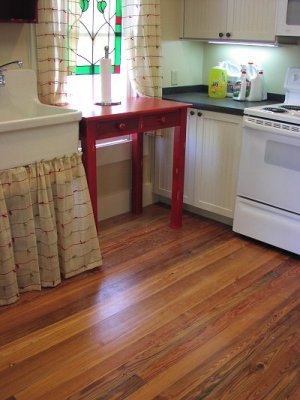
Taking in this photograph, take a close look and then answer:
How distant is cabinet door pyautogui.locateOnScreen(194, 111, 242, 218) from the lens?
10.3 feet

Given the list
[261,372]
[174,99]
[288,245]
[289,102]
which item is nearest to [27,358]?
[261,372]

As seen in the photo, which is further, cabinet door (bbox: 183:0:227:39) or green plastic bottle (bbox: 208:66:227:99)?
green plastic bottle (bbox: 208:66:227:99)

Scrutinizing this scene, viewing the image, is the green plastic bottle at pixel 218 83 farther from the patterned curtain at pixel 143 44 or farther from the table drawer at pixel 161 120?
the table drawer at pixel 161 120

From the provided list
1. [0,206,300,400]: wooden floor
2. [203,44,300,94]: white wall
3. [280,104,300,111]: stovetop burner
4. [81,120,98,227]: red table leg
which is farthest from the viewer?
[203,44,300,94]: white wall

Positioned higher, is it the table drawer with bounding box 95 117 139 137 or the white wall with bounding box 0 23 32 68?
the white wall with bounding box 0 23 32 68

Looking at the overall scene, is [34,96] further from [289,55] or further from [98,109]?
[289,55]

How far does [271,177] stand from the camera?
2.89m

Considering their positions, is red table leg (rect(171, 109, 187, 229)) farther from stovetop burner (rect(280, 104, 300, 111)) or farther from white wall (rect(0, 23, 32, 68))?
white wall (rect(0, 23, 32, 68))

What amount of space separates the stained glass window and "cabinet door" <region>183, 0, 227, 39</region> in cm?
59

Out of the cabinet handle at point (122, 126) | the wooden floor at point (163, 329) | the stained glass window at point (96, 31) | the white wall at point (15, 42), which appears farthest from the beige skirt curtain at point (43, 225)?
the stained glass window at point (96, 31)

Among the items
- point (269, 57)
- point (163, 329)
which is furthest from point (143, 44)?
point (163, 329)

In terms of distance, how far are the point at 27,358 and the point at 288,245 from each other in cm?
170

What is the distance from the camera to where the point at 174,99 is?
342 centimetres

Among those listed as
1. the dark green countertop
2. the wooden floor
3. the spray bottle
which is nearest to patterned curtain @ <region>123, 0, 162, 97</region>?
the dark green countertop
